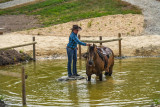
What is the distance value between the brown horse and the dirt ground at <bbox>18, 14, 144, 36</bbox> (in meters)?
12.1

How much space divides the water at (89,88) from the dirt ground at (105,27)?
966cm

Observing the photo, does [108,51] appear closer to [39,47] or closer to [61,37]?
[39,47]

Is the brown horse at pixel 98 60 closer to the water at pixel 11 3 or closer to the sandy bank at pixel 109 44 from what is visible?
the sandy bank at pixel 109 44

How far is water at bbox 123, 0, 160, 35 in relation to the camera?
28.3 m

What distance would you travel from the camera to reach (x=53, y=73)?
1647cm

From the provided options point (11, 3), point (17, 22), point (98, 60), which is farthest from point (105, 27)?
point (11, 3)

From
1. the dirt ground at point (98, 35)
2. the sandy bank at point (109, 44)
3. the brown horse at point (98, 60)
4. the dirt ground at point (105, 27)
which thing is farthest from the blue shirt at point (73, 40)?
the dirt ground at point (105, 27)

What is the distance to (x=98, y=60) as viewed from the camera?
13.6 metres

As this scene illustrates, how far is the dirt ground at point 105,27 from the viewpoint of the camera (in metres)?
27.4

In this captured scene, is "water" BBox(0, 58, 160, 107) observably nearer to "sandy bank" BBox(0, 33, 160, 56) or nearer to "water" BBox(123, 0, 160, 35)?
"sandy bank" BBox(0, 33, 160, 56)

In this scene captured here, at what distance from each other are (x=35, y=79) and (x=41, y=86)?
147 centimetres

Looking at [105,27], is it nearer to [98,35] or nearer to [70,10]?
[98,35]

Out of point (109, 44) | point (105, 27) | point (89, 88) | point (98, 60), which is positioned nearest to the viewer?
point (89, 88)

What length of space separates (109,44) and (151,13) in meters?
12.7
